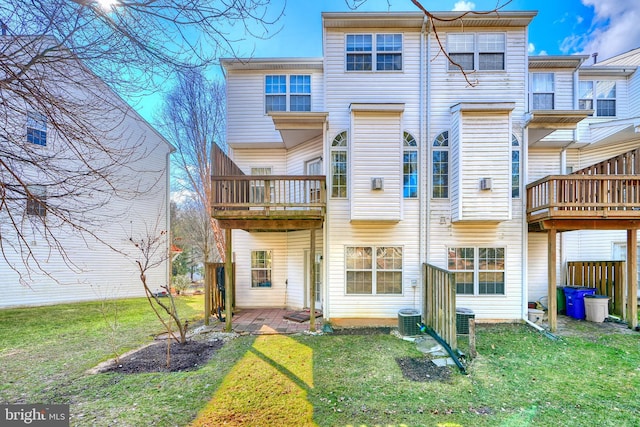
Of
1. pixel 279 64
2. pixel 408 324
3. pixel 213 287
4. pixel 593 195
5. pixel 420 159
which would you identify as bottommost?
pixel 408 324

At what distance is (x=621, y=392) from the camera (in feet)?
13.6

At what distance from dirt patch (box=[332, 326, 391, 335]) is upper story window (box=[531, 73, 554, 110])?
8968mm

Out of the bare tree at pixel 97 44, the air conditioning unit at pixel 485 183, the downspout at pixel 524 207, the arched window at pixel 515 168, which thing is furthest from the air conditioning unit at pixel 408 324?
the bare tree at pixel 97 44

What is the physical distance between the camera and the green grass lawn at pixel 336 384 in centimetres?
358

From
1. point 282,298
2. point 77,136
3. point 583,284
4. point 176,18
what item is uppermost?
point 176,18

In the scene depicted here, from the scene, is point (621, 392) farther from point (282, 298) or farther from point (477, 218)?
point (282, 298)

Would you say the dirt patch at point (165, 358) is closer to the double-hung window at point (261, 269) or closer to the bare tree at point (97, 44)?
the bare tree at point (97, 44)

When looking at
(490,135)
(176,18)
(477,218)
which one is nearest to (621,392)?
(477,218)

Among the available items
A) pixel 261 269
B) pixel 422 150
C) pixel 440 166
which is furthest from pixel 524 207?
pixel 261 269

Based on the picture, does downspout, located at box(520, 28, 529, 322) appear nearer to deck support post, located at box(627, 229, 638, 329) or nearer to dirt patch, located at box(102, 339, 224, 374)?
deck support post, located at box(627, 229, 638, 329)

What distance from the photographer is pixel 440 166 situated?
8.23 meters

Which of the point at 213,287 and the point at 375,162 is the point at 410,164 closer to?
the point at 375,162

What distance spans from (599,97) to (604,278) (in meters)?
6.60

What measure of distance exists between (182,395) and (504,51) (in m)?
11.7
